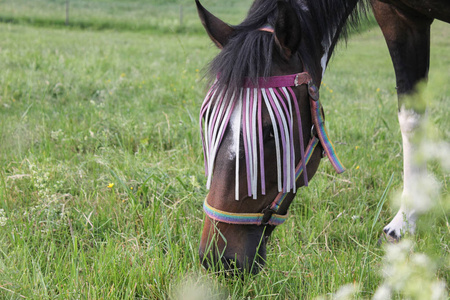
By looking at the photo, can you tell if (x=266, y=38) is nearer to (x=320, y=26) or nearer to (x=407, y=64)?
(x=320, y=26)

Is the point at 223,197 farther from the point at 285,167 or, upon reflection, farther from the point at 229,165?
the point at 285,167

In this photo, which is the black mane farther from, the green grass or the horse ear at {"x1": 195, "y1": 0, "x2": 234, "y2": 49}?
the green grass

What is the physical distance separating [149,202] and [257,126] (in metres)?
1.10

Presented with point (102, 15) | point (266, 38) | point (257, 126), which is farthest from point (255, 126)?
point (102, 15)

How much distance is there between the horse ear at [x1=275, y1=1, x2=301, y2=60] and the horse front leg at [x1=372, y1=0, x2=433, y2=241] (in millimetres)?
1011

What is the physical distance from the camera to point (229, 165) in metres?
1.57

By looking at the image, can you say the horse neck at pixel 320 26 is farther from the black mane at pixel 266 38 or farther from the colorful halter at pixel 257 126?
the colorful halter at pixel 257 126

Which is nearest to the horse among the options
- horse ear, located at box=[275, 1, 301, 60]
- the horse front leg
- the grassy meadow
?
horse ear, located at box=[275, 1, 301, 60]

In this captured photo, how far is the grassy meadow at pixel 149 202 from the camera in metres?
1.58

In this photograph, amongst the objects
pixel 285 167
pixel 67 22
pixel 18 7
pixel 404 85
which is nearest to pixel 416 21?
pixel 404 85

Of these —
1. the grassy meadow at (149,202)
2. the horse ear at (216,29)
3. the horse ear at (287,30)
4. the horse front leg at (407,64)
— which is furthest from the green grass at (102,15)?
the horse ear at (287,30)

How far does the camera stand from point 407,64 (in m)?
2.45

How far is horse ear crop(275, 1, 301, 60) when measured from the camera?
4.88 ft

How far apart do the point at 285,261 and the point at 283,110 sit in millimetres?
685
